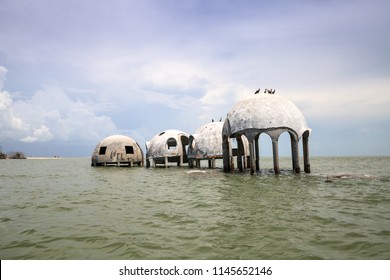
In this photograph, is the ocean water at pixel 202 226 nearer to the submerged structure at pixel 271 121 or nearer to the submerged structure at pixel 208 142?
the submerged structure at pixel 271 121

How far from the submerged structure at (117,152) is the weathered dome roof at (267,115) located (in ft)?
57.2

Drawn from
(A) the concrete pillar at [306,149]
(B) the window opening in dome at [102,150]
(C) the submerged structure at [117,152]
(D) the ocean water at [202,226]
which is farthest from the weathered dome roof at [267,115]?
(B) the window opening in dome at [102,150]

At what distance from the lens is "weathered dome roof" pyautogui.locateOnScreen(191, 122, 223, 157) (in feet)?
84.3

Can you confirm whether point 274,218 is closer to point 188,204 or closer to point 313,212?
point 313,212

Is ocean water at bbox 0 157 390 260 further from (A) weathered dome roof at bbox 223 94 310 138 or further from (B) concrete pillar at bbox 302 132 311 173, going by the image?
(B) concrete pillar at bbox 302 132 311 173

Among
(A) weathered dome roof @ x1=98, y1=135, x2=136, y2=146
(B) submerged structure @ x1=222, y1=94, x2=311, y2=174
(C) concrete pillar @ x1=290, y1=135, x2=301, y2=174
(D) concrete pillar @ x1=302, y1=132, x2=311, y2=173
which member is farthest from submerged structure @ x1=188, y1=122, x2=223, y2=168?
(A) weathered dome roof @ x1=98, y1=135, x2=136, y2=146

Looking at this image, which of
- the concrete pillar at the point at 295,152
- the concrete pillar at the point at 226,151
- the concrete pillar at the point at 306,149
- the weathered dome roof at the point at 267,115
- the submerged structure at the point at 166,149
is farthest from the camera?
the submerged structure at the point at 166,149

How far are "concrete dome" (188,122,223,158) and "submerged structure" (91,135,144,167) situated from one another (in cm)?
1006

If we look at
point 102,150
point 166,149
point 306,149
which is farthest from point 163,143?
point 306,149

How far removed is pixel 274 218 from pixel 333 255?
2628 millimetres

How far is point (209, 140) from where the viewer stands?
26.0 meters

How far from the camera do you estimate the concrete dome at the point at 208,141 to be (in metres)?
25.7

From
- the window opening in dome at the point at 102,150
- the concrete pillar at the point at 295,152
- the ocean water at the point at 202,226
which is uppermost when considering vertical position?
the window opening in dome at the point at 102,150
